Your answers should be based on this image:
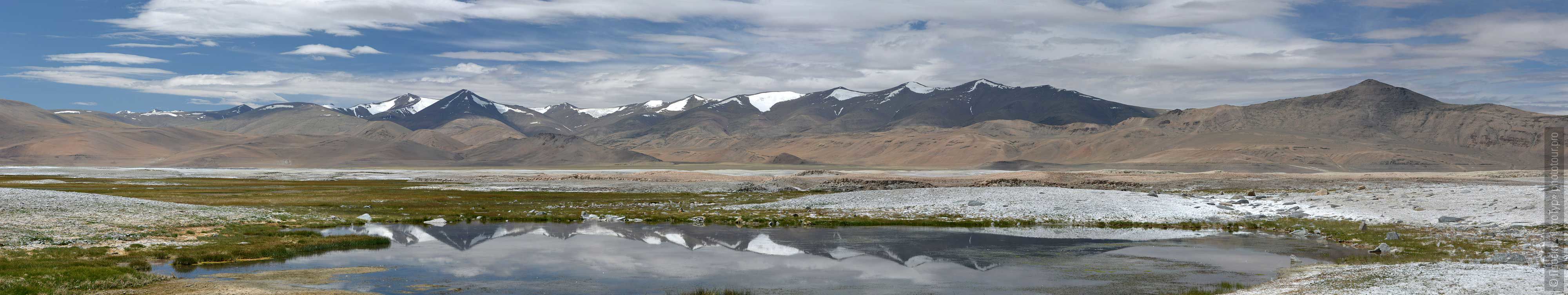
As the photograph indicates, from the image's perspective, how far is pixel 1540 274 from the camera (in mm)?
21109

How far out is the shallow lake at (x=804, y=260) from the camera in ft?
78.3

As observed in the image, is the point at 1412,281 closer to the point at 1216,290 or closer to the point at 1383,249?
the point at 1216,290

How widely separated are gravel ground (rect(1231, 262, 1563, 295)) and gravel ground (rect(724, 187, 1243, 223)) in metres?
21.2

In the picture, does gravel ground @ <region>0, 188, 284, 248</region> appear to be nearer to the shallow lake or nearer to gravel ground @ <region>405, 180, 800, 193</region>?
the shallow lake

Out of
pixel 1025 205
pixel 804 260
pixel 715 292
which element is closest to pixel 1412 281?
pixel 715 292

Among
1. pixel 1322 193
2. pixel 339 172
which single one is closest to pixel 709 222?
pixel 1322 193

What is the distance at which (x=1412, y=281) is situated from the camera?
68.7ft

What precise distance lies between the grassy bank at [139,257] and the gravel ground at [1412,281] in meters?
26.6

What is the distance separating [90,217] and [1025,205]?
4305cm

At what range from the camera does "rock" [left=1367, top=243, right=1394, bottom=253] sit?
29.4m

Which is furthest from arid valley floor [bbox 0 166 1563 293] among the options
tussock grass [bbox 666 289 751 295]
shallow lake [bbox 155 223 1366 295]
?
tussock grass [bbox 666 289 751 295]

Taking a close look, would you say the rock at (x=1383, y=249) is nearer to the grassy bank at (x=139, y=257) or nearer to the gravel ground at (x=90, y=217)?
the grassy bank at (x=139, y=257)

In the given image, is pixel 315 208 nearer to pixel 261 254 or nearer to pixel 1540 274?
pixel 261 254

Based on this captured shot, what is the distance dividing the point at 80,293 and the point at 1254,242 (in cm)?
3626
